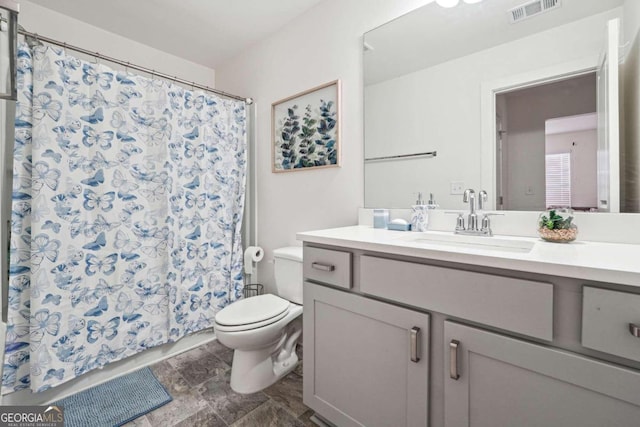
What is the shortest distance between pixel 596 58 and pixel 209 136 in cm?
213

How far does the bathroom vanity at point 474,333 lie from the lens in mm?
649

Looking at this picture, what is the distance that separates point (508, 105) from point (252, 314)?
5.39ft

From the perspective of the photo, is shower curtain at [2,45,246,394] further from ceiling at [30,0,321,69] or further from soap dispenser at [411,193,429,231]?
soap dispenser at [411,193,429,231]

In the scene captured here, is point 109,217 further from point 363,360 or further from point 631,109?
point 631,109

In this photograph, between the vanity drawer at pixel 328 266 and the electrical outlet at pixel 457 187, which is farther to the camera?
the electrical outlet at pixel 457 187

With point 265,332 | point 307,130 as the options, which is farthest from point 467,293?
point 307,130

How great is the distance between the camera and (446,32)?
1.41 meters

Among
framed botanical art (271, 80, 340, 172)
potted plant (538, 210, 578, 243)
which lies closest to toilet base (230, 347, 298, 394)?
framed botanical art (271, 80, 340, 172)

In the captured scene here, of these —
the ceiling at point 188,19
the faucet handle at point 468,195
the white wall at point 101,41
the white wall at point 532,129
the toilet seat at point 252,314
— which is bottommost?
the toilet seat at point 252,314

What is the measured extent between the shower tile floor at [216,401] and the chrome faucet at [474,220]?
1169 mm

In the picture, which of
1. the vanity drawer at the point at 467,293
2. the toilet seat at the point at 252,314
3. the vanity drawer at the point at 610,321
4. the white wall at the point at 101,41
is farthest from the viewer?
the white wall at the point at 101,41

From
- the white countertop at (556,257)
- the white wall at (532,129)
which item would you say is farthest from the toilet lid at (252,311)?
the white wall at (532,129)

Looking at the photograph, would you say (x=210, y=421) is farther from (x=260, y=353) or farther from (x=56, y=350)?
(x=56, y=350)

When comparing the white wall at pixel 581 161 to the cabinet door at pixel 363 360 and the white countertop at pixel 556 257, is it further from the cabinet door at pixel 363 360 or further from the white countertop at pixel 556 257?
the cabinet door at pixel 363 360
